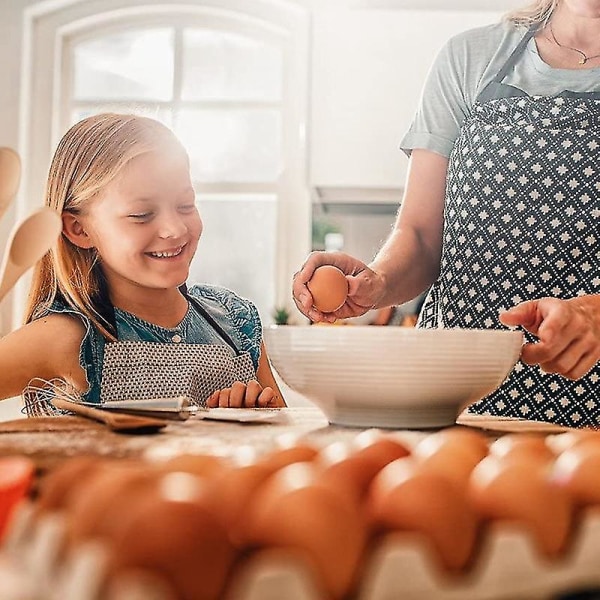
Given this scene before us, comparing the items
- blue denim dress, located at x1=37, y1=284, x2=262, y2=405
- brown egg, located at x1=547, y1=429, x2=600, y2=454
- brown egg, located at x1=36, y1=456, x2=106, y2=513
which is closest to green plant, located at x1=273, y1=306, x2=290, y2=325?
blue denim dress, located at x1=37, y1=284, x2=262, y2=405

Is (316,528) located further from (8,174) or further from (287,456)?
(8,174)

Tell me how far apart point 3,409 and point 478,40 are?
6.96 feet

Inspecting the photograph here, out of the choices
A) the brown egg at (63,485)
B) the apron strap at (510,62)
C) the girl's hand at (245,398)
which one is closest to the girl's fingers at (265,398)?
the girl's hand at (245,398)

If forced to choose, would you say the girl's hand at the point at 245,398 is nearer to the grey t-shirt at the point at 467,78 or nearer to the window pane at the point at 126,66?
the grey t-shirt at the point at 467,78

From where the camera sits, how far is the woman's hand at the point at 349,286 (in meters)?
1.03

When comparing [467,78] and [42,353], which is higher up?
[467,78]

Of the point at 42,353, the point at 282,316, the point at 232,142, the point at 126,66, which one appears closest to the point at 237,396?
the point at 42,353

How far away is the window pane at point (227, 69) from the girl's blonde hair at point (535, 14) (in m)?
2.01

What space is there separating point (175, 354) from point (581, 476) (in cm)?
105

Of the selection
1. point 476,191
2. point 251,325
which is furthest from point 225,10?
point 476,191

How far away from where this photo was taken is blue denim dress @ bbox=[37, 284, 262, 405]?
4.19 feet

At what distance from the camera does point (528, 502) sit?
32 cm

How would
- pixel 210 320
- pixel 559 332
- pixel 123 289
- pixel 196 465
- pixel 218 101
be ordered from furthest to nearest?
pixel 218 101, pixel 210 320, pixel 123 289, pixel 559 332, pixel 196 465

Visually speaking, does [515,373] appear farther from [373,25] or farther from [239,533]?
[373,25]
